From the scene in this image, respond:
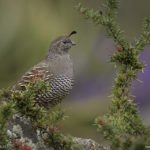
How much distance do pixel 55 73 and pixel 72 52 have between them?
307cm

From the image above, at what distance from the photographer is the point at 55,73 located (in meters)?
3.47

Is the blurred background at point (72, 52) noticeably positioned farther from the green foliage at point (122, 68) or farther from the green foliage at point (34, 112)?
the green foliage at point (34, 112)

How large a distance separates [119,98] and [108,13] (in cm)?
29

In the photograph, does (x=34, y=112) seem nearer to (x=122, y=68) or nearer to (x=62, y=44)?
(x=122, y=68)

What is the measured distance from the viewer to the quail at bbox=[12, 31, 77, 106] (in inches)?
129

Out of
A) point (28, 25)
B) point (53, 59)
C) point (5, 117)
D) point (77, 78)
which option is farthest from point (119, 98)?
point (77, 78)

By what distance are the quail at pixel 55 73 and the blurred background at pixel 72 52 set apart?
1119 mm

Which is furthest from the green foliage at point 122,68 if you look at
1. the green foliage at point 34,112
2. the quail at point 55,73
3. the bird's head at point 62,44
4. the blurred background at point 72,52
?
the blurred background at point 72,52

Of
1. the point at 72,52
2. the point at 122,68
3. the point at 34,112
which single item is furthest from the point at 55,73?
the point at 72,52

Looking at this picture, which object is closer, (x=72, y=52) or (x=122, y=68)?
(x=122, y=68)

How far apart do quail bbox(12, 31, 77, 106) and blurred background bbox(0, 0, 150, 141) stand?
112 centimetres

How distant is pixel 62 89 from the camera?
3.29 meters

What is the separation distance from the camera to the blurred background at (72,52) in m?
5.13

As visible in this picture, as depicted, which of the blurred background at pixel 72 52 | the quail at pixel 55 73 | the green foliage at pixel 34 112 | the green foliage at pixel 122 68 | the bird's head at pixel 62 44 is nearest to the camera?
the green foliage at pixel 34 112
